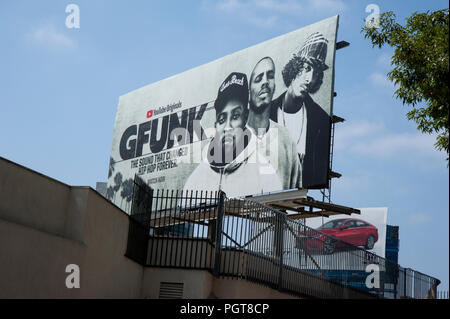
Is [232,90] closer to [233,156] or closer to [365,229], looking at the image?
[233,156]

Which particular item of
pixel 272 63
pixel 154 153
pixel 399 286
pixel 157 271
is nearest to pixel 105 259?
pixel 157 271

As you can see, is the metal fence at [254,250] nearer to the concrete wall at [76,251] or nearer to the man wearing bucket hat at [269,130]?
the concrete wall at [76,251]

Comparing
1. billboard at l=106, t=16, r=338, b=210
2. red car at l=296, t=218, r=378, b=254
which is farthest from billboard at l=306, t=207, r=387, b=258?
billboard at l=106, t=16, r=338, b=210

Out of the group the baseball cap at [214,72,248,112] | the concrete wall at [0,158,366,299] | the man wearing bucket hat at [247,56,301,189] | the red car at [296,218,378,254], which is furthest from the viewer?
the red car at [296,218,378,254]

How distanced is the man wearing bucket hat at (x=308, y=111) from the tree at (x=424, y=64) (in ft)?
28.3

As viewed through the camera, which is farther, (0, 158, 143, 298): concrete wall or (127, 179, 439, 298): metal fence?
(127, 179, 439, 298): metal fence

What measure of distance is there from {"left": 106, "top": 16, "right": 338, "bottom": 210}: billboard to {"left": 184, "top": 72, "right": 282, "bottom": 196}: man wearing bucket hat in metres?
0.04

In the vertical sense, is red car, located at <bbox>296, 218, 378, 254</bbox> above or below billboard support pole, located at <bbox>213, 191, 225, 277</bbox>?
above

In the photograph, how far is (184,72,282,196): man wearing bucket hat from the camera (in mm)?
25203

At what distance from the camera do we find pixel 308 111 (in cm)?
2378

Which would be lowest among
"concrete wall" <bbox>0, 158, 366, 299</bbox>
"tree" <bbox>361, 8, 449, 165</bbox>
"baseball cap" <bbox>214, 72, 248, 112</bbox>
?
"concrete wall" <bbox>0, 158, 366, 299</bbox>

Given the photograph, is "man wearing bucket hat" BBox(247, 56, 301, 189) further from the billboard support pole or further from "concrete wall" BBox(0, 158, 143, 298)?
"concrete wall" BBox(0, 158, 143, 298)

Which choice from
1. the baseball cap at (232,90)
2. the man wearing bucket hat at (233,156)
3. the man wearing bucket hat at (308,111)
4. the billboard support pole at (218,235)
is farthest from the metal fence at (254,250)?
the baseball cap at (232,90)

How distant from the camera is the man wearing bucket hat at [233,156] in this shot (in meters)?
25.2
